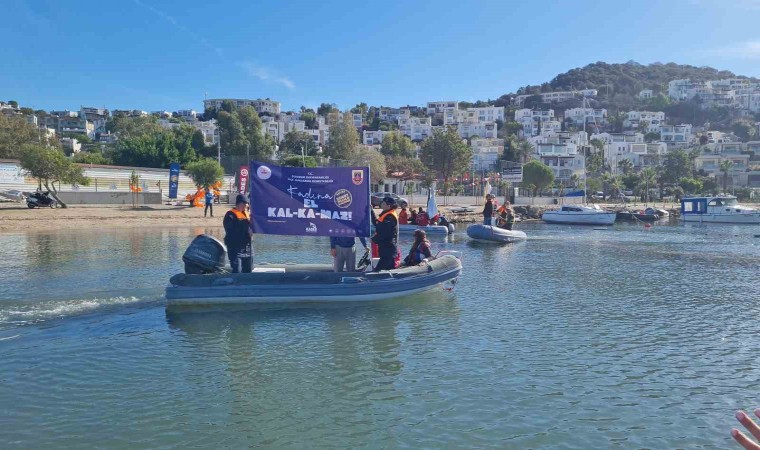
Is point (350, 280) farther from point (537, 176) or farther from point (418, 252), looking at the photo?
point (537, 176)

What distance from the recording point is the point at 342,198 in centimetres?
1421

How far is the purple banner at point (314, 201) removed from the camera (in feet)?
46.2

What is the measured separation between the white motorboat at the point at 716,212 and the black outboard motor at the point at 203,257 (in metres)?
54.8

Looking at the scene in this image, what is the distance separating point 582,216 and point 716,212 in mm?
14805

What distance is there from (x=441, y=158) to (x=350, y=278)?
57983 millimetres

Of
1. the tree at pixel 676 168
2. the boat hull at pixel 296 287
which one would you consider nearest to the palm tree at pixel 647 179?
the tree at pixel 676 168

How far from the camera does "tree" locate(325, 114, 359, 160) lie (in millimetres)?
87875

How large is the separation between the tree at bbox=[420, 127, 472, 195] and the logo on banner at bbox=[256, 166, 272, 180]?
56481mm

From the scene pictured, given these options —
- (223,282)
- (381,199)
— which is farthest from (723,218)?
(223,282)

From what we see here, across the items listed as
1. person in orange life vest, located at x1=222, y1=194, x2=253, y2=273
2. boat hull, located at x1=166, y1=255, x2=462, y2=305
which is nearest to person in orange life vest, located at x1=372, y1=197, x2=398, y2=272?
boat hull, located at x1=166, y1=255, x2=462, y2=305

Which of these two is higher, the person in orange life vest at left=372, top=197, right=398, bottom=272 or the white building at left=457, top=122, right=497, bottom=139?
the white building at left=457, top=122, right=497, bottom=139

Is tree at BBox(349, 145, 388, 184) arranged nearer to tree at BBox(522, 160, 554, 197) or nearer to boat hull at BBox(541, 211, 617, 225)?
tree at BBox(522, 160, 554, 197)

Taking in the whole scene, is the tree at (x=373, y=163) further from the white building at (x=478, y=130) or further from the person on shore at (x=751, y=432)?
the white building at (x=478, y=130)

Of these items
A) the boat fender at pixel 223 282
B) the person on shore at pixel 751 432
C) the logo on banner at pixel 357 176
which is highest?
the logo on banner at pixel 357 176
